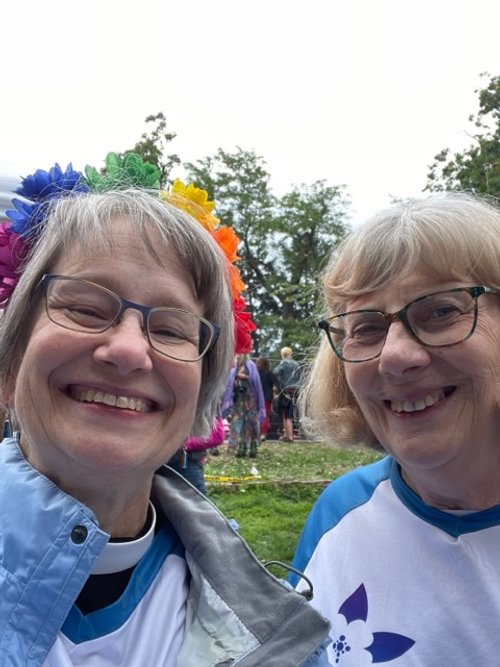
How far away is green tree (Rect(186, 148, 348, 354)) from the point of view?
105 feet

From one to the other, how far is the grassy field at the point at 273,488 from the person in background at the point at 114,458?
2.02 m

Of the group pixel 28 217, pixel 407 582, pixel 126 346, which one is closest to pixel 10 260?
pixel 28 217

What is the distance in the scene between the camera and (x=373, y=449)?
2297 mm

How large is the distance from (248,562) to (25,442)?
0.65m

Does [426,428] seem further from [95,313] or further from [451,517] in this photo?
→ [95,313]

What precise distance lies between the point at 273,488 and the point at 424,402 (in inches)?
226

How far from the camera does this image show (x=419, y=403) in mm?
1778

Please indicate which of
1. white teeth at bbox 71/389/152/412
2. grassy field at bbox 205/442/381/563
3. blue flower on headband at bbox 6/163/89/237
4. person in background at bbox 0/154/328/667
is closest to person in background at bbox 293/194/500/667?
person in background at bbox 0/154/328/667

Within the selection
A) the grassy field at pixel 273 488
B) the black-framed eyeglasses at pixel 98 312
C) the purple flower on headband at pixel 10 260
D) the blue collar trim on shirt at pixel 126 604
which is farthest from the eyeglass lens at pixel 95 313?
the grassy field at pixel 273 488

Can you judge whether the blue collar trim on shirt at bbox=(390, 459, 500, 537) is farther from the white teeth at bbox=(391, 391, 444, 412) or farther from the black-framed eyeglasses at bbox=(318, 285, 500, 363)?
the black-framed eyeglasses at bbox=(318, 285, 500, 363)

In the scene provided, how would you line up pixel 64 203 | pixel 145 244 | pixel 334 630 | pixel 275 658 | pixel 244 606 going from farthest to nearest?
pixel 334 630
pixel 64 203
pixel 145 244
pixel 244 606
pixel 275 658

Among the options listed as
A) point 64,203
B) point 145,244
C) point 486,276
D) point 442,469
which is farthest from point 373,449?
point 64,203

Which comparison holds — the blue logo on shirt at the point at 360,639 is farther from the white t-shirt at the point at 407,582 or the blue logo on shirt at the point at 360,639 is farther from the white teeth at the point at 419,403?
the white teeth at the point at 419,403

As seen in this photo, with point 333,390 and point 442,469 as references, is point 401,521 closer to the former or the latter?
point 442,469
